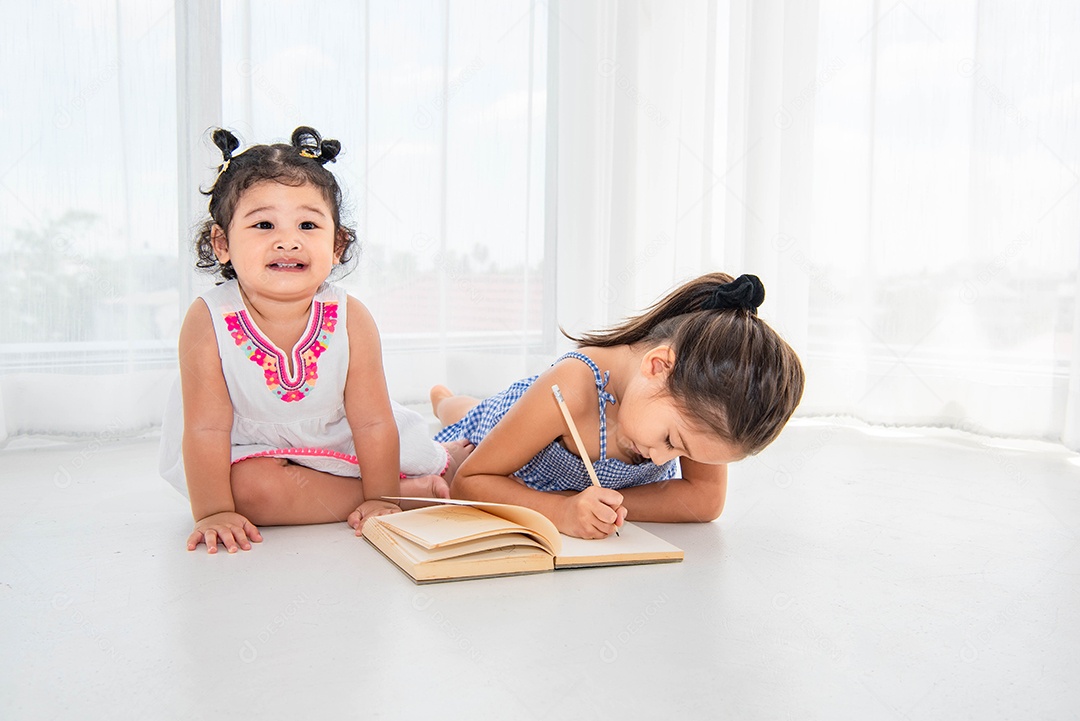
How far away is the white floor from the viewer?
605 mm

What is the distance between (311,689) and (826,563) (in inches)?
22.1

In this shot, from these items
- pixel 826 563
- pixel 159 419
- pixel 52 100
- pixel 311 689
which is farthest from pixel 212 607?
pixel 52 100

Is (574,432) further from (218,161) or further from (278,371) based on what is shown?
(218,161)

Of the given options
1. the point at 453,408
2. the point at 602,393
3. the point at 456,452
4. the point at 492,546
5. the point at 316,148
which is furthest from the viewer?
the point at 453,408

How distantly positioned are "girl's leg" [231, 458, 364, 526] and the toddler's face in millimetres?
208

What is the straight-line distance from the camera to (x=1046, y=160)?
1710mm

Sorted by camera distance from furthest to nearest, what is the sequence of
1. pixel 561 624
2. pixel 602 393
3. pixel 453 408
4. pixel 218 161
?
1. pixel 218 161
2. pixel 453 408
3. pixel 602 393
4. pixel 561 624

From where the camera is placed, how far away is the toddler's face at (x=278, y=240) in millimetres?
1009

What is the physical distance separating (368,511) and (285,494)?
0.33 feet

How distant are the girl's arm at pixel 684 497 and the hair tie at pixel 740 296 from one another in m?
0.23

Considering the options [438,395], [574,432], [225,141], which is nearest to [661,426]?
[574,432]

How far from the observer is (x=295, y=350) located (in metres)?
1.06

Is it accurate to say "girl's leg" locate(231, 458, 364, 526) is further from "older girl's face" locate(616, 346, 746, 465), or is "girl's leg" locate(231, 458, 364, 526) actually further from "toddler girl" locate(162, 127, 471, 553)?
"older girl's face" locate(616, 346, 746, 465)

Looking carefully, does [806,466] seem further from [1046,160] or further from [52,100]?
[52,100]
